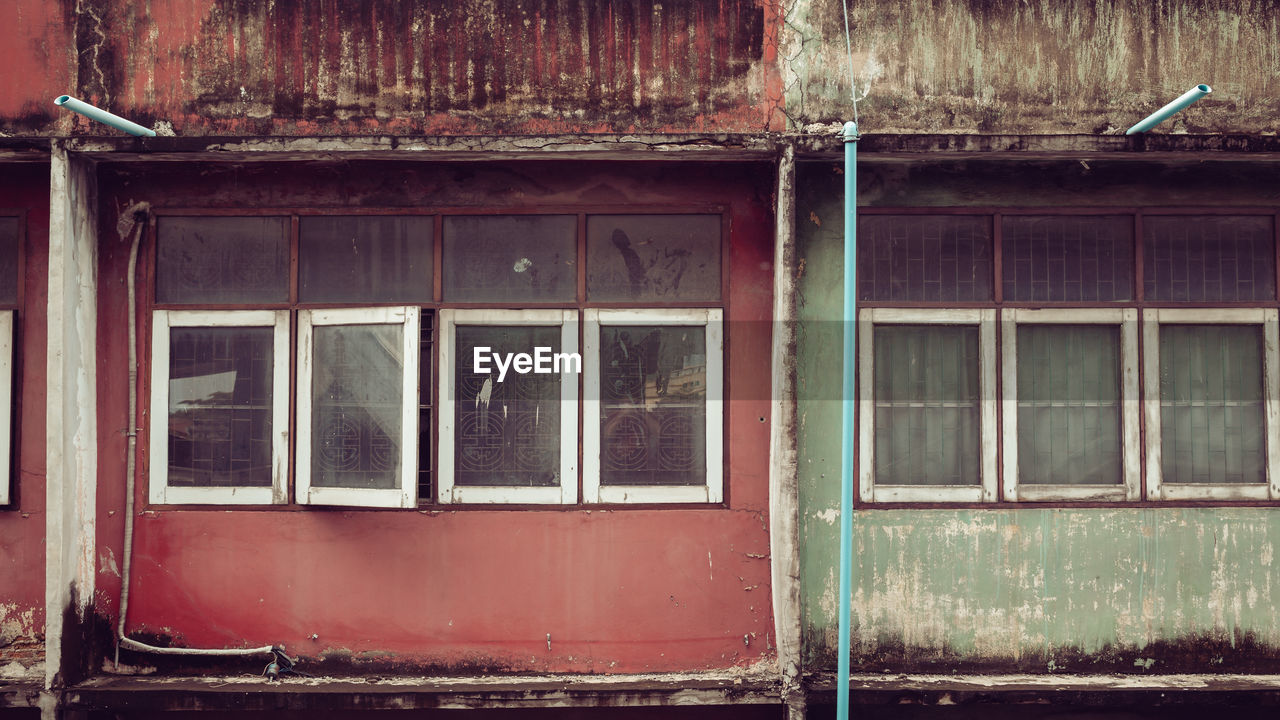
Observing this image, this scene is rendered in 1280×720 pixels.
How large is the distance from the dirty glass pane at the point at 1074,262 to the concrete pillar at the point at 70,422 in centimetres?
547

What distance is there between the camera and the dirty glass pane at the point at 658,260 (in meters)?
5.30

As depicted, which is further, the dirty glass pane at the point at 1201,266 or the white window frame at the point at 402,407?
the dirty glass pane at the point at 1201,266

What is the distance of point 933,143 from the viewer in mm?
→ 4852

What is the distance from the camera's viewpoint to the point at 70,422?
4.87 metres

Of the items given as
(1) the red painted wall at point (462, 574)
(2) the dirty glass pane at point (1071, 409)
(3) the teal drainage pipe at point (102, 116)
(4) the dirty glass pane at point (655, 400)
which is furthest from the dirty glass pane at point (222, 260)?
(2) the dirty glass pane at point (1071, 409)

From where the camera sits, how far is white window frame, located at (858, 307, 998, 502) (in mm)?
5195

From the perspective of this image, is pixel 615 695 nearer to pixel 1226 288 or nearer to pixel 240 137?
pixel 240 137

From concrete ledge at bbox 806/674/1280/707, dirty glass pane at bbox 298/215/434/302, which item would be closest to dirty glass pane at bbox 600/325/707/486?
dirty glass pane at bbox 298/215/434/302

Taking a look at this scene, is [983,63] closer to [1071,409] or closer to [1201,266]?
[1201,266]

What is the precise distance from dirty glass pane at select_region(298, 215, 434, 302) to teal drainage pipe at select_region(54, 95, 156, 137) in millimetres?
994

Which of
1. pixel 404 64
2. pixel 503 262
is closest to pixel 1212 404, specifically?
pixel 503 262

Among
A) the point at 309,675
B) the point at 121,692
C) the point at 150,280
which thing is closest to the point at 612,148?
the point at 150,280

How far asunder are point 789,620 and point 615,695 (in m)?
1.08

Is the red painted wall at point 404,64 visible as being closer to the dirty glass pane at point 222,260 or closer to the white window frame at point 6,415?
the dirty glass pane at point 222,260
